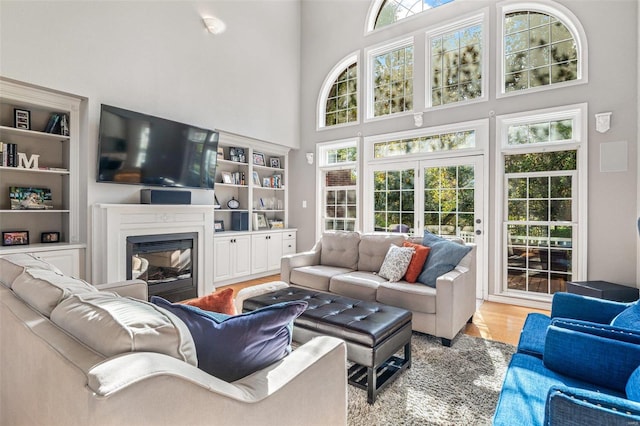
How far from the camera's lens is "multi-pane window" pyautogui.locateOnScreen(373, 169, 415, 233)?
5078 mm

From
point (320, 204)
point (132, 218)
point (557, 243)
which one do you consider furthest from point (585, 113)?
point (132, 218)

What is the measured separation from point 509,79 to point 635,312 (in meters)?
3.63

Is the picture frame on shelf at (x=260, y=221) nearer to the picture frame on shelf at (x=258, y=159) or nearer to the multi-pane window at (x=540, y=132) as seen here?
the picture frame on shelf at (x=258, y=159)

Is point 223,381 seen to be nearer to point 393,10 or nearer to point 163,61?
point 163,61

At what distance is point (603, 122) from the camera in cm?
362

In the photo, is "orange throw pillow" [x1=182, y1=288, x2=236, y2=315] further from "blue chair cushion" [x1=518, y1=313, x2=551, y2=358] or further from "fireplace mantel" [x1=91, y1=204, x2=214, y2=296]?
"fireplace mantel" [x1=91, y1=204, x2=214, y2=296]

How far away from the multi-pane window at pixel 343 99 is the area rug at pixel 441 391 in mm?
4245

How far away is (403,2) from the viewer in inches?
208

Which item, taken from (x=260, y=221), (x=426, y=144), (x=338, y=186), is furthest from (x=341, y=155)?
(x=260, y=221)

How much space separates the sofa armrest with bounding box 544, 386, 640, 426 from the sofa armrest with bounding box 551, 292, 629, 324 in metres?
1.32

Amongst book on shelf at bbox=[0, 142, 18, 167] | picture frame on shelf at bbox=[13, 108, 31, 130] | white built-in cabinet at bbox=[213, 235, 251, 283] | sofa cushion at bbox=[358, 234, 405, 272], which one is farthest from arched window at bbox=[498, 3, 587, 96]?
book on shelf at bbox=[0, 142, 18, 167]

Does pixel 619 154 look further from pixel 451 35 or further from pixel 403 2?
pixel 403 2

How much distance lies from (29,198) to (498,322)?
202 inches

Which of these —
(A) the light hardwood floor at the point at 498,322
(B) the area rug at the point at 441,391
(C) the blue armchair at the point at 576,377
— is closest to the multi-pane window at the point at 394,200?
(A) the light hardwood floor at the point at 498,322
